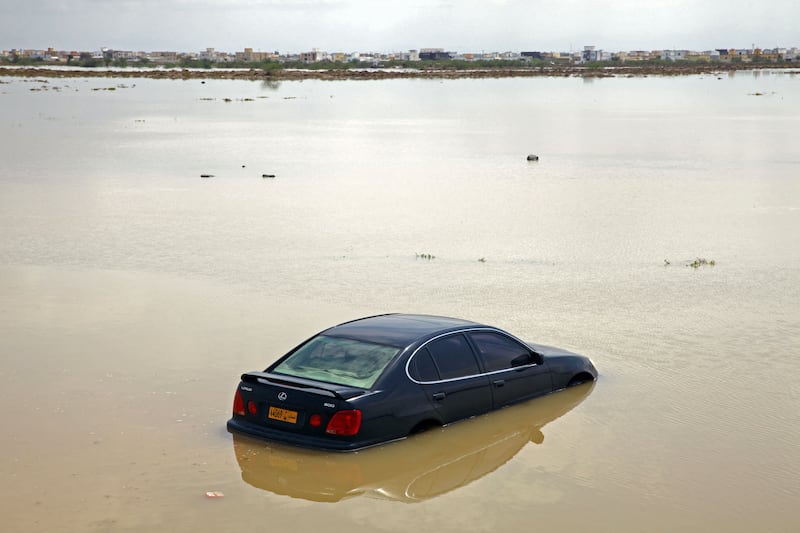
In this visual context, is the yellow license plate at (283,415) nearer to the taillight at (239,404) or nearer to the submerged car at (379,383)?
the submerged car at (379,383)

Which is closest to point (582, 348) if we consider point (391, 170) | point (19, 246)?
point (19, 246)

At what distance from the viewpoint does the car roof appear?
34.1 ft

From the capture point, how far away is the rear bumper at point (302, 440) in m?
9.65

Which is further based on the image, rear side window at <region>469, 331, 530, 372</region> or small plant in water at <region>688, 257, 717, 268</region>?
small plant in water at <region>688, 257, 717, 268</region>

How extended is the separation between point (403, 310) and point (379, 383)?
6259 mm

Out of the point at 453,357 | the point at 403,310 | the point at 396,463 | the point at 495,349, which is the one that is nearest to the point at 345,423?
the point at 396,463

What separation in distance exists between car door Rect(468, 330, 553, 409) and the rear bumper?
165 centimetres

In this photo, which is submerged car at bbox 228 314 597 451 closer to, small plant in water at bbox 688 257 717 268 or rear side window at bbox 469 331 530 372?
rear side window at bbox 469 331 530 372

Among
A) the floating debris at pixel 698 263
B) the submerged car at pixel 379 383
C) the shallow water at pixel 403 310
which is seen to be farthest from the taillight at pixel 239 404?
the floating debris at pixel 698 263

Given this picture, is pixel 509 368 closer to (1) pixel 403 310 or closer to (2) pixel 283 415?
(2) pixel 283 415

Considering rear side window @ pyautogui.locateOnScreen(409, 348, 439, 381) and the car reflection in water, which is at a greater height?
rear side window @ pyautogui.locateOnScreen(409, 348, 439, 381)

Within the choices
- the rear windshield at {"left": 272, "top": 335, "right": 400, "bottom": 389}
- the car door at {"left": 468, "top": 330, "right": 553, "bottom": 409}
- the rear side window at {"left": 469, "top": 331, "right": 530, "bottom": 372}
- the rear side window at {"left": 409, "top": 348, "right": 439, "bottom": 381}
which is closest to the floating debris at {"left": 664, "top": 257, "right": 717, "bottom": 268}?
the car door at {"left": 468, "top": 330, "right": 553, "bottom": 409}

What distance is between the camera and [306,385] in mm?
9766

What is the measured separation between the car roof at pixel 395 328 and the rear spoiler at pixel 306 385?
77cm
